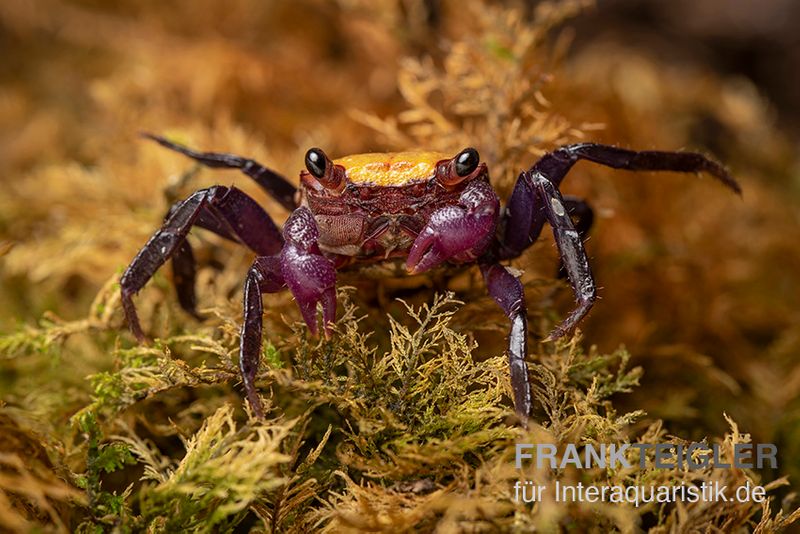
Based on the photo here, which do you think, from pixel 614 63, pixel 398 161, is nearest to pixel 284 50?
pixel 614 63

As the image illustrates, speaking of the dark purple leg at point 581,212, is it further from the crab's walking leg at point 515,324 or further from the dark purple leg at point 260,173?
the dark purple leg at point 260,173

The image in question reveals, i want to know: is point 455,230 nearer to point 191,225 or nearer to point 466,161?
point 466,161

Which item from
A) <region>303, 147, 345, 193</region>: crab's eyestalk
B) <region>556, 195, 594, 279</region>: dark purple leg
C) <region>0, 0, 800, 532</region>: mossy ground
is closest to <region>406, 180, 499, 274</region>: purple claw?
<region>0, 0, 800, 532</region>: mossy ground

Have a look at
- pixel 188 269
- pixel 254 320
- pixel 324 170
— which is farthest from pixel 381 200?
pixel 188 269

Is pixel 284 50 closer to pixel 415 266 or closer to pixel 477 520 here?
pixel 415 266

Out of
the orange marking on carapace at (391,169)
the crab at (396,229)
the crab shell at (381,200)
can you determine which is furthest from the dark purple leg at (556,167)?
the orange marking on carapace at (391,169)

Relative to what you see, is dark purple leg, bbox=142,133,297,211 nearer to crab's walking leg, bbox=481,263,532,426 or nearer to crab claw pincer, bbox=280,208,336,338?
crab claw pincer, bbox=280,208,336,338
